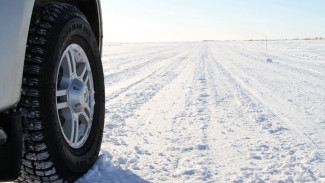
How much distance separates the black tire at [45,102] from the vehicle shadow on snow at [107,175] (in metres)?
0.18

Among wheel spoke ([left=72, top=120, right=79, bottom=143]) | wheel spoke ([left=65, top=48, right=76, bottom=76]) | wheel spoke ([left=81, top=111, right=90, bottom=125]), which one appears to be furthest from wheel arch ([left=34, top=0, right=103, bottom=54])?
wheel spoke ([left=72, top=120, right=79, bottom=143])

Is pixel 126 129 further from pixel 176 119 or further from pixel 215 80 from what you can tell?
pixel 215 80

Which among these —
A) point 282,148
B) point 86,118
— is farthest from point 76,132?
point 282,148

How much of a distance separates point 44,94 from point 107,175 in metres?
0.82

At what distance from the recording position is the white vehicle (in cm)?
134

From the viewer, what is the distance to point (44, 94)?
5.07 ft

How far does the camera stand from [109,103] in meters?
4.77

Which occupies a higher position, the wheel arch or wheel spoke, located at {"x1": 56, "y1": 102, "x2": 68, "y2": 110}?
the wheel arch

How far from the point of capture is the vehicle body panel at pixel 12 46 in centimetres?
129

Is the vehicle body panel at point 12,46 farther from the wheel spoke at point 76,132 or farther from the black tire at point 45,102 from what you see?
the wheel spoke at point 76,132

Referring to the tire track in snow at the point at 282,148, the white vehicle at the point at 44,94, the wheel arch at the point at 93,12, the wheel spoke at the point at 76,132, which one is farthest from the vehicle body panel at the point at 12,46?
the tire track in snow at the point at 282,148

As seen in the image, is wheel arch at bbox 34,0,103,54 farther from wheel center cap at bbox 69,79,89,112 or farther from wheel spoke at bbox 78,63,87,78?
wheel center cap at bbox 69,79,89,112

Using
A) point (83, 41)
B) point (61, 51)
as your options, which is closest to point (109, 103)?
point (83, 41)

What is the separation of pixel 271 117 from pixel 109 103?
2.33 metres
